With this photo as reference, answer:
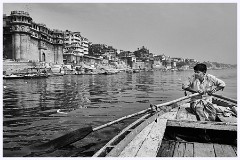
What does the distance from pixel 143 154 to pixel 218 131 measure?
2.32 m

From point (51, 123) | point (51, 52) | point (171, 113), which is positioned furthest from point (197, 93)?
point (51, 52)

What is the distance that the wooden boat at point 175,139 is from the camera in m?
3.48

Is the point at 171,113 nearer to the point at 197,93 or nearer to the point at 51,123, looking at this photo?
the point at 197,93

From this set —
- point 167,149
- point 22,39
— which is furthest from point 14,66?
point 167,149

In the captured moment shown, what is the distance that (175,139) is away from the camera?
5.05 metres

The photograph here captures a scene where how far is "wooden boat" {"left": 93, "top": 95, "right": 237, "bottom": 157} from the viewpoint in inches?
137

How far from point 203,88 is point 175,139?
5.69ft

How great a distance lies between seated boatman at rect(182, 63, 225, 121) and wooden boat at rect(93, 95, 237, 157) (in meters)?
0.22

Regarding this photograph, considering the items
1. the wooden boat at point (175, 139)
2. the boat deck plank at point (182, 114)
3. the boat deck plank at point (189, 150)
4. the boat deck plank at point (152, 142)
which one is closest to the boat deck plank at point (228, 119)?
the wooden boat at point (175, 139)

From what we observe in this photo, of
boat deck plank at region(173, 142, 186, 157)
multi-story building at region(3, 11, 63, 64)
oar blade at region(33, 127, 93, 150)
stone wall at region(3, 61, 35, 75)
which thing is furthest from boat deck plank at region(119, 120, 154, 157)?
multi-story building at region(3, 11, 63, 64)

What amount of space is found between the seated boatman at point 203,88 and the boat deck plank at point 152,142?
4.90ft

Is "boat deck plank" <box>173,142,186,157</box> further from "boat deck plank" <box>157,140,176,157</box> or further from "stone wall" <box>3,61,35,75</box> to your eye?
"stone wall" <box>3,61,35,75</box>

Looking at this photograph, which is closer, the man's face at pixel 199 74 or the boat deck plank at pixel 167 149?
the boat deck plank at pixel 167 149

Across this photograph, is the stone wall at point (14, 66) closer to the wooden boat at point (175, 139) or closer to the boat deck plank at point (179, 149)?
the wooden boat at point (175, 139)
